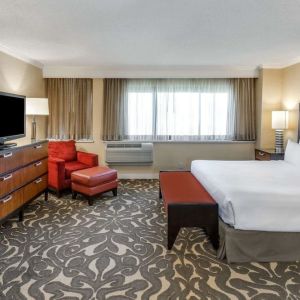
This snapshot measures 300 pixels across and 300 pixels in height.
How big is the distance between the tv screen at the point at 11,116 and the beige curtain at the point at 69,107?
1741mm

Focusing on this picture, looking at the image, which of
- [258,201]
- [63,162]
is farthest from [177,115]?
[258,201]

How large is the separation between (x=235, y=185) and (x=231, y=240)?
2.13 ft

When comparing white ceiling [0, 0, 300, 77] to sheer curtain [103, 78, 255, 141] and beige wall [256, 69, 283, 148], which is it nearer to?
beige wall [256, 69, 283, 148]

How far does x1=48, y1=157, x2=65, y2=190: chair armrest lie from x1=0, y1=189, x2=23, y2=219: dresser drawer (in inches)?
42.1

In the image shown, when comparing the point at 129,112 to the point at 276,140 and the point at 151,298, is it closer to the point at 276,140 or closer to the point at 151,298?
the point at 276,140

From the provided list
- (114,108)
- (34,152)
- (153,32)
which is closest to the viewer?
(153,32)

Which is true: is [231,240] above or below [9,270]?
above

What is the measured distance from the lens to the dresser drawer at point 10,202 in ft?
10.2

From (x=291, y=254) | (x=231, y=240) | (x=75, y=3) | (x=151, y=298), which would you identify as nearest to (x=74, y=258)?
(x=151, y=298)

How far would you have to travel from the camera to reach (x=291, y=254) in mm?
2637

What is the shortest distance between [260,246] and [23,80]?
4.62 m

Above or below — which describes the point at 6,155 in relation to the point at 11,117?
below

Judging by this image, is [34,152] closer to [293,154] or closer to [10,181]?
[10,181]

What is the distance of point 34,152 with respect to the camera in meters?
3.96
